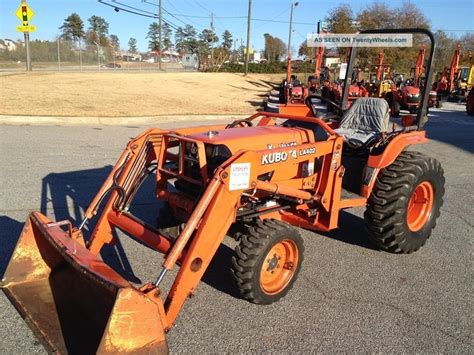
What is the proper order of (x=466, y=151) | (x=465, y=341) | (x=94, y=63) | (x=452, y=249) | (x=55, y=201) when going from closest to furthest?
(x=465, y=341) < (x=452, y=249) < (x=55, y=201) < (x=466, y=151) < (x=94, y=63)

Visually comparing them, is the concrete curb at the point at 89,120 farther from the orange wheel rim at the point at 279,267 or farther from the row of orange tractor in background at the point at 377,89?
the orange wheel rim at the point at 279,267

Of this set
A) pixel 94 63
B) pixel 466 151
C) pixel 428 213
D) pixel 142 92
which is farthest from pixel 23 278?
pixel 94 63

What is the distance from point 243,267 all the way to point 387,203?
1716 mm

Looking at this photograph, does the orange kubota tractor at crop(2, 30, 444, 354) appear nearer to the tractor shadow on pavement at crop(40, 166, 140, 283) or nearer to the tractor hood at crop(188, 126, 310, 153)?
the tractor hood at crop(188, 126, 310, 153)

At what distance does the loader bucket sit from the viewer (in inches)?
94.0

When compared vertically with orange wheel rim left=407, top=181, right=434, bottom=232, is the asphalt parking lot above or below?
below

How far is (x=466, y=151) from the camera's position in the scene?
10.1m

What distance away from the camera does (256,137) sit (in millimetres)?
3654

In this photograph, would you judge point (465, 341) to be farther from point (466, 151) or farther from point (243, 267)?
point (466, 151)

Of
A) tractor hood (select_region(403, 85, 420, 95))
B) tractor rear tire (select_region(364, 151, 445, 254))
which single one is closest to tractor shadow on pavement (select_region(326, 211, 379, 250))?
tractor rear tire (select_region(364, 151, 445, 254))

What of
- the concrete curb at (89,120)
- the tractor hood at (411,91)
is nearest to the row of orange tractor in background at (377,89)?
the tractor hood at (411,91)

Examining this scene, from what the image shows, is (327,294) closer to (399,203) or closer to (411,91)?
(399,203)

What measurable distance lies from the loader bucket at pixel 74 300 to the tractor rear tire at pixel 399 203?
95.7 inches

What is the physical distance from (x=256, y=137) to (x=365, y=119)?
1.93 m
